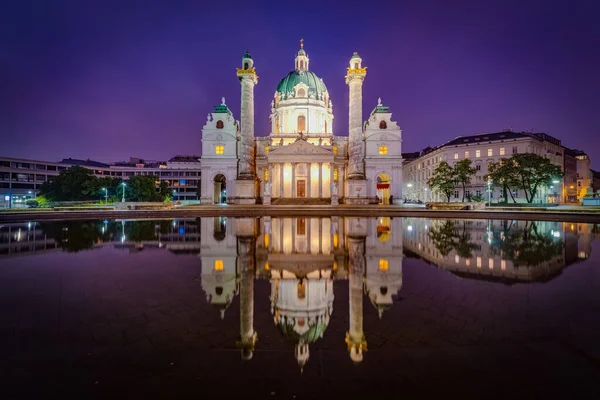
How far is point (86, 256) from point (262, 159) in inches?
2278

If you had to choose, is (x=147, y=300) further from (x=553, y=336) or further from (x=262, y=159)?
(x=262, y=159)

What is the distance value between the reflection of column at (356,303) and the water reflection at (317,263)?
0.02m

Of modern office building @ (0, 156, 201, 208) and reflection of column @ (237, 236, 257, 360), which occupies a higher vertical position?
modern office building @ (0, 156, 201, 208)

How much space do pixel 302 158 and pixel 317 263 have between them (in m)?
53.2

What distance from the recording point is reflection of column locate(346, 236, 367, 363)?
517cm

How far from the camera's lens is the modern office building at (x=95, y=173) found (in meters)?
95.8

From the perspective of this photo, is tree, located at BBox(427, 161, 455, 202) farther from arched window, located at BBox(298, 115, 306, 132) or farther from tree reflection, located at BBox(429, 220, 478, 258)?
tree reflection, located at BBox(429, 220, 478, 258)

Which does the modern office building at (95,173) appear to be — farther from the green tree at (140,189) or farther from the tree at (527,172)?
the tree at (527,172)

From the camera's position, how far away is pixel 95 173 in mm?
125562

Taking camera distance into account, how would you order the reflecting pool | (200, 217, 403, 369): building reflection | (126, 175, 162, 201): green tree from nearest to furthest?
the reflecting pool < (200, 217, 403, 369): building reflection < (126, 175, 162, 201): green tree

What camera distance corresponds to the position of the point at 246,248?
14.2 metres

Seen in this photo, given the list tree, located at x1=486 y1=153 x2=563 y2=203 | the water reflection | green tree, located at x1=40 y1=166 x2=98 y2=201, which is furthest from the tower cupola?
the water reflection

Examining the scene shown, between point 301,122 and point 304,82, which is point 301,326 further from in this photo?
point 304,82

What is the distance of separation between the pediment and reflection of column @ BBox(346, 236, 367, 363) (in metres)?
50.7
